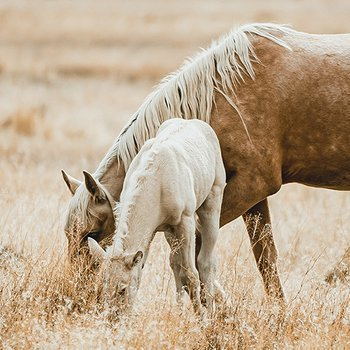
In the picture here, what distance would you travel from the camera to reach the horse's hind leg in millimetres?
5359

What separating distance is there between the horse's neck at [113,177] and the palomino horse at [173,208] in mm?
491

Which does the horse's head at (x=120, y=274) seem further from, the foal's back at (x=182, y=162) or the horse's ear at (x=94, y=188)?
the horse's ear at (x=94, y=188)

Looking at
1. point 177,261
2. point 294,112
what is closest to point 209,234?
point 177,261

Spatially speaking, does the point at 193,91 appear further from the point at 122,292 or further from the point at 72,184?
the point at 122,292

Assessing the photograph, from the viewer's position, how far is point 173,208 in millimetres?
4793

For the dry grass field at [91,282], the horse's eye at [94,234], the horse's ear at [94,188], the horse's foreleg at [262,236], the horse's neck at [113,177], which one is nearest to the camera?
the dry grass field at [91,282]

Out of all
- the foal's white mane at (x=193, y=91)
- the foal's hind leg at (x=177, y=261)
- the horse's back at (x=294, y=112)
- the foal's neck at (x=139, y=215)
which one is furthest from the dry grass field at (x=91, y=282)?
the foal's white mane at (x=193, y=91)

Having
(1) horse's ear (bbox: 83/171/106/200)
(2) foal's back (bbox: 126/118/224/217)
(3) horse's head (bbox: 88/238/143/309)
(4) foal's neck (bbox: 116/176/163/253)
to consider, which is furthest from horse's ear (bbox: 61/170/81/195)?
(3) horse's head (bbox: 88/238/143/309)

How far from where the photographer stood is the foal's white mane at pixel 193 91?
5770 mm

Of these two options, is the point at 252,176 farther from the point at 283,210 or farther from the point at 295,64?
the point at 283,210

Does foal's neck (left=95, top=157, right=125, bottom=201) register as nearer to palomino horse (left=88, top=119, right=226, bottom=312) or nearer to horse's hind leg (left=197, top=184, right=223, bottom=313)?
palomino horse (left=88, top=119, right=226, bottom=312)

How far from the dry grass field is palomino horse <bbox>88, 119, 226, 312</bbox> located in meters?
0.22

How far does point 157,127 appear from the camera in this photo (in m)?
5.79

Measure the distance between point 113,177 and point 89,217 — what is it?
395mm
